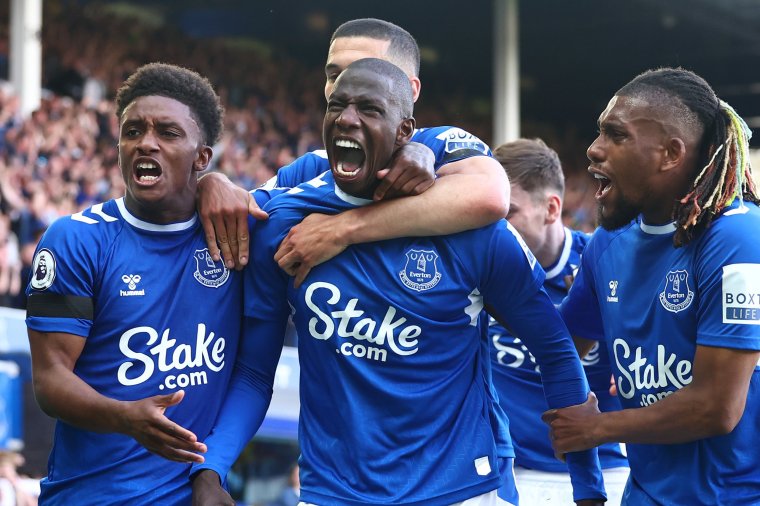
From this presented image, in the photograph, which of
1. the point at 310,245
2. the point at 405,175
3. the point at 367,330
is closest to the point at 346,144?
the point at 405,175

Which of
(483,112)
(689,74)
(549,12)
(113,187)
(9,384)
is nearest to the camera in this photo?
(689,74)

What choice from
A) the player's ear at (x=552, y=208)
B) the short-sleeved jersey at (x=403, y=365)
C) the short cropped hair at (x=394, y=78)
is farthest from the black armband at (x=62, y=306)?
the player's ear at (x=552, y=208)

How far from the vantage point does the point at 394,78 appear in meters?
3.67

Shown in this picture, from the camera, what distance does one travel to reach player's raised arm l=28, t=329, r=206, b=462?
3.41 metres

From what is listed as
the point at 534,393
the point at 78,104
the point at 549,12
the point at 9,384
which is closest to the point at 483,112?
the point at 549,12

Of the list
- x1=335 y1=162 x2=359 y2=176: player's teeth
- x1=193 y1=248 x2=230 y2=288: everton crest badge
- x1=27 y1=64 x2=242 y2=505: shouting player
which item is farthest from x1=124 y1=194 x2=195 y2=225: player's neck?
x1=335 y1=162 x2=359 y2=176: player's teeth

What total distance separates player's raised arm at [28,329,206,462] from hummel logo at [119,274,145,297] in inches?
8.1

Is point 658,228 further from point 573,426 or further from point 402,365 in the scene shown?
point 402,365

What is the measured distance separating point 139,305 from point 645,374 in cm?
168

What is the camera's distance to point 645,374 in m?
3.68

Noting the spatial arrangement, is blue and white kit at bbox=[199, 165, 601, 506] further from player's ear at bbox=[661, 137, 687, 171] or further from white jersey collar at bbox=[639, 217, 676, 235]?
player's ear at bbox=[661, 137, 687, 171]

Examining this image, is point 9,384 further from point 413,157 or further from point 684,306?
point 684,306

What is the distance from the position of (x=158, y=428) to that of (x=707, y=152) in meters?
1.96

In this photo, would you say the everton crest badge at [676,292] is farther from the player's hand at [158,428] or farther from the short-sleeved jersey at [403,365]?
the player's hand at [158,428]
